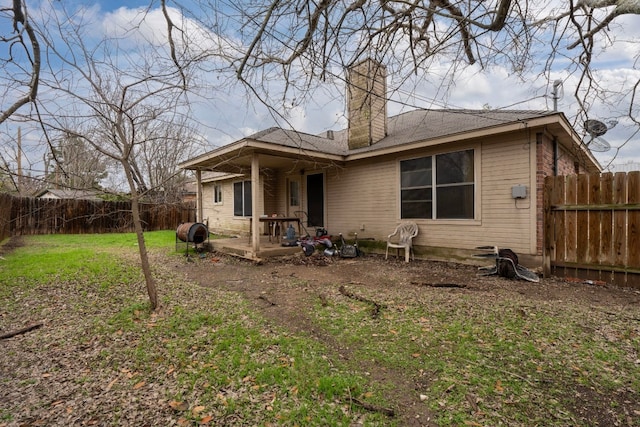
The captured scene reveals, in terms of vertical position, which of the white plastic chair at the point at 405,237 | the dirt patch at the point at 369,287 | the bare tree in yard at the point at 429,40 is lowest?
the dirt patch at the point at 369,287

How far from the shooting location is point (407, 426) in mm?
1930

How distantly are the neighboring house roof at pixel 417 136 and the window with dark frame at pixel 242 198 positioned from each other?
2.06 m

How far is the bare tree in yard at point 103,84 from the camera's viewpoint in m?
3.26

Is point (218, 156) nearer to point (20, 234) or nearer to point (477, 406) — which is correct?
point (477, 406)

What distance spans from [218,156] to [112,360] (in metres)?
5.92

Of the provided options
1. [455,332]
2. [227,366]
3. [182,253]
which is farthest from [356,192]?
[227,366]

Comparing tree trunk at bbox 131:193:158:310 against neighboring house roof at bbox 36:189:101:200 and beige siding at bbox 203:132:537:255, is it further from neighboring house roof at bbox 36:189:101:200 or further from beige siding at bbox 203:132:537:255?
beige siding at bbox 203:132:537:255

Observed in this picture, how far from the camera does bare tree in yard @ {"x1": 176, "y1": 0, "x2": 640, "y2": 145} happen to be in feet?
10.7

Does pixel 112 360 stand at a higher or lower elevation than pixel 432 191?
lower

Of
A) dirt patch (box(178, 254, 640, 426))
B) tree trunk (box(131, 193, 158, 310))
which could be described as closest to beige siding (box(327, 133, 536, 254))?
dirt patch (box(178, 254, 640, 426))

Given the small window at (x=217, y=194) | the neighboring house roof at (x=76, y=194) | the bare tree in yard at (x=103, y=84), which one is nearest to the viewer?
the bare tree in yard at (x=103, y=84)

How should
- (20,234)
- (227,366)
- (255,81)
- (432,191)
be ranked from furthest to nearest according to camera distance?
(20,234), (432,191), (255,81), (227,366)

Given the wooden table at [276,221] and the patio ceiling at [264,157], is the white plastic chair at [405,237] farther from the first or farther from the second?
the wooden table at [276,221]

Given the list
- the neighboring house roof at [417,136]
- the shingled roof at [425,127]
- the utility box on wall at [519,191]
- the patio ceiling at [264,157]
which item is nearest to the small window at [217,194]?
the patio ceiling at [264,157]
